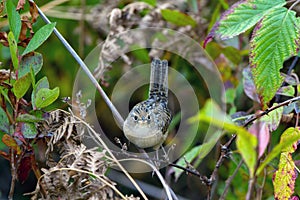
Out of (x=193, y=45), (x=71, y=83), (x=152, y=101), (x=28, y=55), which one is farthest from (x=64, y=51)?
(x=28, y=55)

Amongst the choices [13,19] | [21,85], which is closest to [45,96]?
[21,85]

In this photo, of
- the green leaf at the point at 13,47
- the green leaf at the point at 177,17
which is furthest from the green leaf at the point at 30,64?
the green leaf at the point at 177,17

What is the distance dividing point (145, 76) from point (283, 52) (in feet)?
3.22

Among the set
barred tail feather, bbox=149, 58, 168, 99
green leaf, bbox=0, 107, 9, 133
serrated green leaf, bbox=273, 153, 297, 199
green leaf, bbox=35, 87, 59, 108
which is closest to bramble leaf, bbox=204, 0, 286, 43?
barred tail feather, bbox=149, 58, 168, 99

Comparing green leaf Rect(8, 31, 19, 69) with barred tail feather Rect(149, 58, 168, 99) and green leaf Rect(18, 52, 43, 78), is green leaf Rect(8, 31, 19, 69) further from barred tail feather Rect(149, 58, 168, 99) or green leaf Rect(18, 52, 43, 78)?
barred tail feather Rect(149, 58, 168, 99)

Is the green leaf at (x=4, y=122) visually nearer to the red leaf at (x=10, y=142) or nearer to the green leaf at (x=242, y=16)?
the red leaf at (x=10, y=142)

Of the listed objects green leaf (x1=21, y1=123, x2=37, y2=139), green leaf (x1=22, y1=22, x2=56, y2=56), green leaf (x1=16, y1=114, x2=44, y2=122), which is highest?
green leaf (x1=22, y1=22, x2=56, y2=56)

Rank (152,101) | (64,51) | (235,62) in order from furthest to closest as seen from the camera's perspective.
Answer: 1. (64,51)
2. (235,62)
3. (152,101)

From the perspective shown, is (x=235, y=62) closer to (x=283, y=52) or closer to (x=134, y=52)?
(x=134, y=52)

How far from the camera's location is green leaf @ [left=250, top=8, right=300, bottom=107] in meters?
1.10

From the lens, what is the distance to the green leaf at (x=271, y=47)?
1.10 metres

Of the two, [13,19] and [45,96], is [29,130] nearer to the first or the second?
[45,96]

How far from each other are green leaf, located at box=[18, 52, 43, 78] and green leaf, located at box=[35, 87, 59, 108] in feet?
0.23

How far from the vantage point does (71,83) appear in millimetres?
2295
